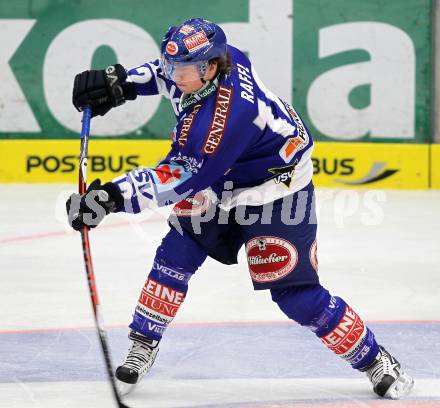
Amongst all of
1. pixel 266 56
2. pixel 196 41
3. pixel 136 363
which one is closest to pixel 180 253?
pixel 136 363

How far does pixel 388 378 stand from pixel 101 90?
150 cm

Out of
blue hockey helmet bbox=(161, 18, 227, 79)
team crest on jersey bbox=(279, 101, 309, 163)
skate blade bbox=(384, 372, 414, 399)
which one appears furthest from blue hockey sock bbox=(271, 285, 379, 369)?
blue hockey helmet bbox=(161, 18, 227, 79)

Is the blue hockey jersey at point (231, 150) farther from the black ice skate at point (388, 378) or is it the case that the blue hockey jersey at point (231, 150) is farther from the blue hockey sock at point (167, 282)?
the black ice skate at point (388, 378)

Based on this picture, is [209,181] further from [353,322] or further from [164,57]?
[353,322]

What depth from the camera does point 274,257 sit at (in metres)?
3.99

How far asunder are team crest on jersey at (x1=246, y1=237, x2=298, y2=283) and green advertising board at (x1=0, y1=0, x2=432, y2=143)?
18.1ft

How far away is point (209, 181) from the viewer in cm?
376

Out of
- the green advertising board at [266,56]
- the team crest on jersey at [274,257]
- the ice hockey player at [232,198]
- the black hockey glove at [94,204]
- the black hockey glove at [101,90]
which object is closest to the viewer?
the black hockey glove at [94,204]

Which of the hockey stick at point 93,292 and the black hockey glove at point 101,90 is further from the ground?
the black hockey glove at point 101,90

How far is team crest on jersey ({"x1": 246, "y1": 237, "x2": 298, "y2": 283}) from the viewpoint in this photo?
398 centimetres

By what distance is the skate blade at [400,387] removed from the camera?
4027 millimetres

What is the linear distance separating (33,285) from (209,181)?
94.7 inches

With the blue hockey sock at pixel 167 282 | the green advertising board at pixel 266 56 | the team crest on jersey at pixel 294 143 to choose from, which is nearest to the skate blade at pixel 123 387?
the blue hockey sock at pixel 167 282

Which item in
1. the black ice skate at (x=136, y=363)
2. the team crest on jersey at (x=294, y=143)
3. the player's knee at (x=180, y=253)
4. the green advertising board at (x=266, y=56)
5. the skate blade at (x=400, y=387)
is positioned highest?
the team crest on jersey at (x=294, y=143)
